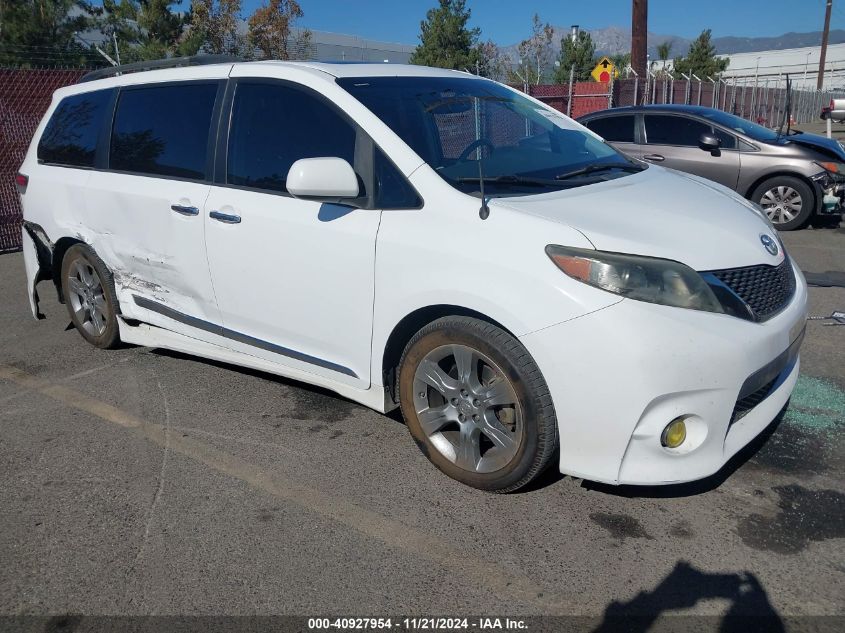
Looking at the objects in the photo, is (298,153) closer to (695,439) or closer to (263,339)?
(263,339)

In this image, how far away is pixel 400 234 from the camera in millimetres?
3215

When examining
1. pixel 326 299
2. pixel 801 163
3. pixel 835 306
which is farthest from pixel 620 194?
pixel 801 163

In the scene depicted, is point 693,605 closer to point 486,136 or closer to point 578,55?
point 486,136

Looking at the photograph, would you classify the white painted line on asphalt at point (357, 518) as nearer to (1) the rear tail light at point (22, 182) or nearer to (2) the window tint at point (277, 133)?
(2) the window tint at point (277, 133)

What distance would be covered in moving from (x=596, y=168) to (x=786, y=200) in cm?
664

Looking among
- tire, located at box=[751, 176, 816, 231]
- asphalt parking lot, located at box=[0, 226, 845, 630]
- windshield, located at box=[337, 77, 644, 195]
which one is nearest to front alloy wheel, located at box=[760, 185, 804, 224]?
tire, located at box=[751, 176, 816, 231]

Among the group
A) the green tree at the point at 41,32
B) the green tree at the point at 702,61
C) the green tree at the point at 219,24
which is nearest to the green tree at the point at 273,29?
the green tree at the point at 219,24

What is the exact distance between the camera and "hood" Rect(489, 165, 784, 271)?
2879 millimetres

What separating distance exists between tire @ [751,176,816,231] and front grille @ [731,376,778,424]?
22.7 feet

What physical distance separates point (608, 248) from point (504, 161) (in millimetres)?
960

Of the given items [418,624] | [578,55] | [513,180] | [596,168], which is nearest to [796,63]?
[578,55]

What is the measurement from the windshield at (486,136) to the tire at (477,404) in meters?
0.68

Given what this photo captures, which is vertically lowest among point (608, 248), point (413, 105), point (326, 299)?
point (326, 299)

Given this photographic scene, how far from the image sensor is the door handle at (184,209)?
158 inches
